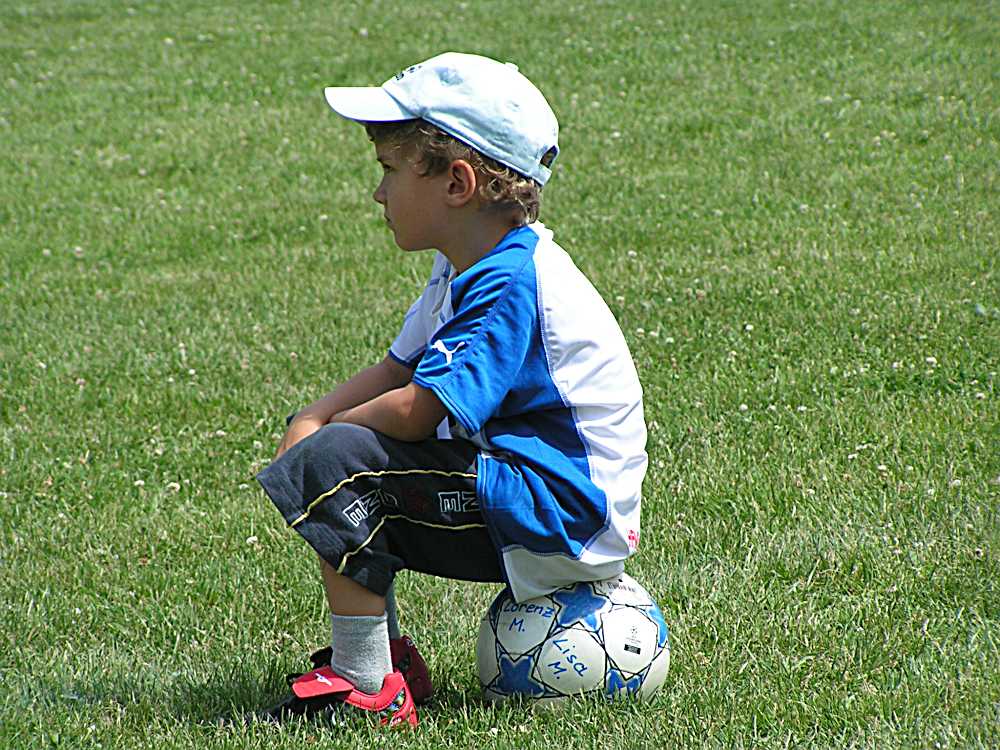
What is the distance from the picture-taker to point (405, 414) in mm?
3178

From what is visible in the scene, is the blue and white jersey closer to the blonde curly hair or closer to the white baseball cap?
the blonde curly hair

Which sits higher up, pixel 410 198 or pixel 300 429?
pixel 410 198

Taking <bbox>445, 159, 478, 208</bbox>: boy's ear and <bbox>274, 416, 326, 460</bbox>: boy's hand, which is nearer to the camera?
<bbox>445, 159, 478, 208</bbox>: boy's ear

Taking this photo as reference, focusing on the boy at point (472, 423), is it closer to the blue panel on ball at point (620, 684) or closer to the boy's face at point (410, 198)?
the boy's face at point (410, 198)

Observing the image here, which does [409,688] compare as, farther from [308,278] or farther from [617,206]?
[617,206]

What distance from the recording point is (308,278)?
7695 mm

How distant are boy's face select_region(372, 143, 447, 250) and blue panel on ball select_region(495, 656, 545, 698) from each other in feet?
3.66

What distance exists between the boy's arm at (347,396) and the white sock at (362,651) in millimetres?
484

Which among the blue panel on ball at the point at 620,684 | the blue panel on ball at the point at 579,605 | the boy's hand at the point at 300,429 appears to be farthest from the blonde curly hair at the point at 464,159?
the blue panel on ball at the point at 620,684

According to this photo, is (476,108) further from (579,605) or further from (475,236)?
(579,605)

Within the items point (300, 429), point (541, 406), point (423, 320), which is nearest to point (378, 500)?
point (300, 429)

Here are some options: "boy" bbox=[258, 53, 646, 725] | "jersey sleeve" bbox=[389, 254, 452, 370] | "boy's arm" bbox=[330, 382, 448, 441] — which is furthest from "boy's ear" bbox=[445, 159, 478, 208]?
"boy's arm" bbox=[330, 382, 448, 441]

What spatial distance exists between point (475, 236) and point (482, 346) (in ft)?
1.27

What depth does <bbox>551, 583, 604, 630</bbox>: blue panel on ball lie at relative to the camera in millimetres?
3404
